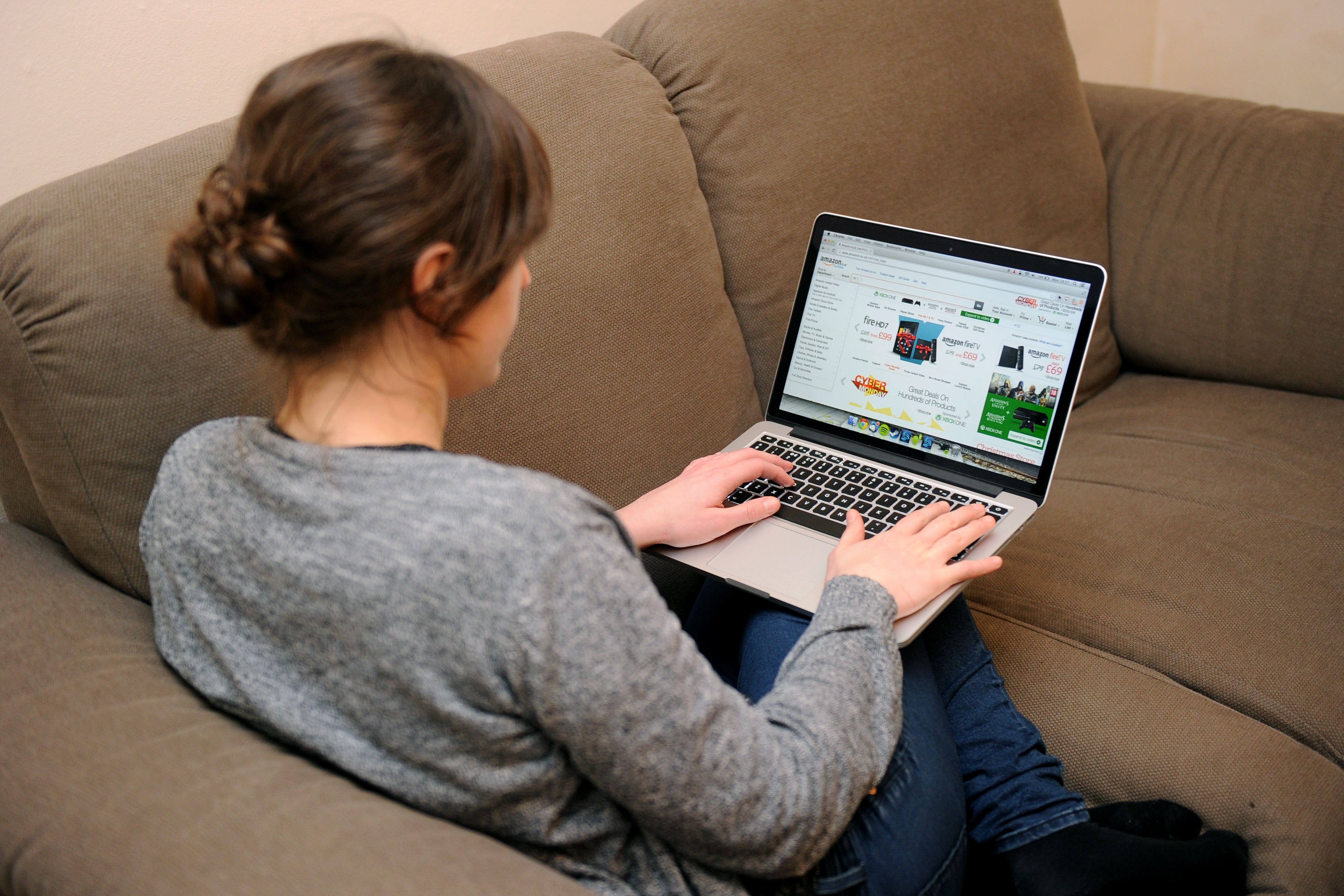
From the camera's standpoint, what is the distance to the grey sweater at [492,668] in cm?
63

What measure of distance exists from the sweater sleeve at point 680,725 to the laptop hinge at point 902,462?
1.38ft

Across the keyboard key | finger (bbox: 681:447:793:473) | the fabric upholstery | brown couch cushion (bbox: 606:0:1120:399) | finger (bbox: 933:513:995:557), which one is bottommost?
the fabric upholstery

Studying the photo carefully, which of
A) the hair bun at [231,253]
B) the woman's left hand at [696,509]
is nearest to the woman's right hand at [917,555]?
the woman's left hand at [696,509]

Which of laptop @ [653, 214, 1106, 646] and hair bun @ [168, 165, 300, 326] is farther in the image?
laptop @ [653, 214, 1106, 646]

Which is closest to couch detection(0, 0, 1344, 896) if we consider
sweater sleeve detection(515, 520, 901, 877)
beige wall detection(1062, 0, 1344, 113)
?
sweater sleeve detection(515, 520, 901, 877)

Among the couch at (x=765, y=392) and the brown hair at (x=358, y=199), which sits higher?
the brown hair at (x=358, y=199)

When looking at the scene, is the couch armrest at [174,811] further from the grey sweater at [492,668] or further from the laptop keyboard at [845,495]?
the laptop keyboard at [845,495]

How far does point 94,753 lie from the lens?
722 mm

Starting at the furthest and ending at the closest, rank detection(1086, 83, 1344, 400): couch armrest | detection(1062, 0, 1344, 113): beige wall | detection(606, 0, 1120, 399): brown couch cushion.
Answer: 1. detection(1062, 0, 1344, 113): beige wall
2. detection(1086, 83, 1344, 400): couch armrest
3. detection(606, 0, 1120, 399): brown couch cushion

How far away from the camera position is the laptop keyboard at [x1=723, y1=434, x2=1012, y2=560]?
1124mm

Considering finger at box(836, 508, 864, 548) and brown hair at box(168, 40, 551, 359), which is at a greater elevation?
brown hair at box(168, 40, 551, 359)

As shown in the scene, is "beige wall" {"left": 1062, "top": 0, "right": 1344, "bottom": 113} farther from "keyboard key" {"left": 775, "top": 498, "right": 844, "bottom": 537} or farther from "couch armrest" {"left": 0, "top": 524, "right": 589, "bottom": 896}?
"couch armrest" {"left": 0, "top": 524, "right": 589, "bottom": 896}

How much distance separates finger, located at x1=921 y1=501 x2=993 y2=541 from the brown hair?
1.61ft

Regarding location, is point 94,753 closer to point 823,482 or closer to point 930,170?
point 823,482
